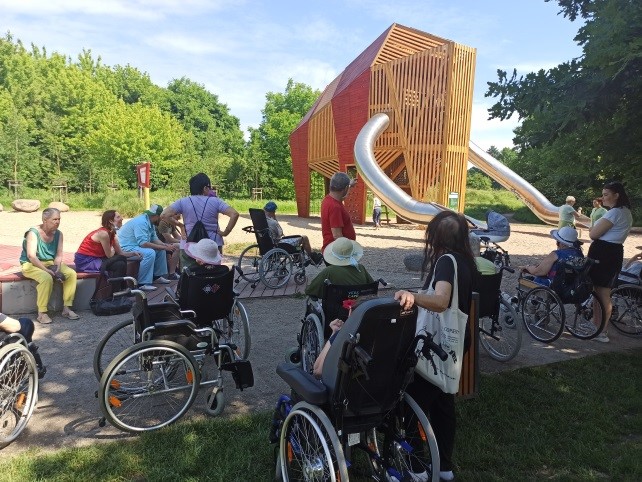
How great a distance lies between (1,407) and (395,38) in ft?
62.1

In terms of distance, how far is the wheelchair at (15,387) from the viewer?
9.25 feet

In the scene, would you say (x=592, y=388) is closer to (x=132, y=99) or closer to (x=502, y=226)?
(x=502, y=226)

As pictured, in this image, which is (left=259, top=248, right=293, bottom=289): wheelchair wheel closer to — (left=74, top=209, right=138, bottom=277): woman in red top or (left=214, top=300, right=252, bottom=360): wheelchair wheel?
(left=74, top=209, right=138, bottom=277): woman in red top

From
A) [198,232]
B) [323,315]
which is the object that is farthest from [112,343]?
[323,315]

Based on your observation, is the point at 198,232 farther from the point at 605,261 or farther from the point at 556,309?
the point at 605,261

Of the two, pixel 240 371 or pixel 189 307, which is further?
pixel 189 307

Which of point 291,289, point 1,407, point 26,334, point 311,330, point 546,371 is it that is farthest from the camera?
point 291,289

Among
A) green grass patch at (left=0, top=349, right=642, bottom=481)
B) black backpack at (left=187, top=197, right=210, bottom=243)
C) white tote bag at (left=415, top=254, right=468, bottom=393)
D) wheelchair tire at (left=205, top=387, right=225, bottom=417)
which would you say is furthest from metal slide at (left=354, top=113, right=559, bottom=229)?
white tote bag at (left=415, top=254, right=468, bottom=393)

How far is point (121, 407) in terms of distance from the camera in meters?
3.19

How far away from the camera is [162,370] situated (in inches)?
121

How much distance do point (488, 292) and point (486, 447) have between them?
1512mm

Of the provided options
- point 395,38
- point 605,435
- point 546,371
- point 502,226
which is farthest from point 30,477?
point 395,38

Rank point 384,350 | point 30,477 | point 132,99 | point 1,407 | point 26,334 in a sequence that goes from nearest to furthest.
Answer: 1. point 384,350
2. point 30,477
3. point 1,407
4. point 26,334
5. point 132,99

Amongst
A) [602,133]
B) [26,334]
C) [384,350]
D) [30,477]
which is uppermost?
[602,133]
